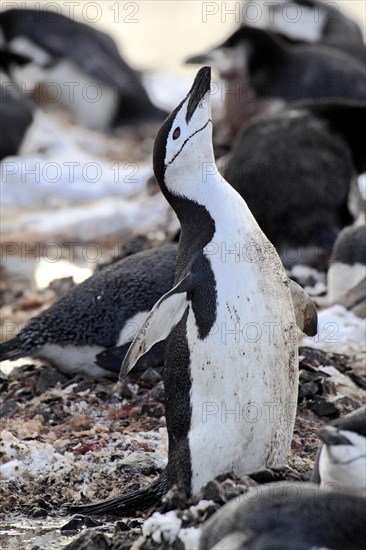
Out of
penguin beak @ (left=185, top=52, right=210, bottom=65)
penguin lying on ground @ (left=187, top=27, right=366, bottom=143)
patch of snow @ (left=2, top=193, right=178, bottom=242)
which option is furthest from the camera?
penguin beak @ (left=185, top=52, right=210, bottom=65)

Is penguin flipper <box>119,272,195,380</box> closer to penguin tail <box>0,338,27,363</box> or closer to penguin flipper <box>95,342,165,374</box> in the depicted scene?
penguin flipper <box>95,342,165,374</box>

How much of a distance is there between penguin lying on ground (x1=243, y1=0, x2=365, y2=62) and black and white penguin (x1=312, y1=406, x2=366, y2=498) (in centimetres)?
1093

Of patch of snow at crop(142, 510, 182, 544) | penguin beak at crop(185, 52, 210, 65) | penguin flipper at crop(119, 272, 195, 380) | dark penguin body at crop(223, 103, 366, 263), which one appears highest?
penguin flipper at crop(119, 272, 195, 380)

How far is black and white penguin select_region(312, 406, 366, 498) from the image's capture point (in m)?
3.48

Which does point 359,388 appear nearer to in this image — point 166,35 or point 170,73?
point 170,73

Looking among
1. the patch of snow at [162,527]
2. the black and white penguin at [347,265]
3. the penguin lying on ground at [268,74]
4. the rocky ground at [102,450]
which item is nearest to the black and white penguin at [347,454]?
the rocky ground at [102,450]

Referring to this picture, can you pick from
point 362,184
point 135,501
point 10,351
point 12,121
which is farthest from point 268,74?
point 135,501

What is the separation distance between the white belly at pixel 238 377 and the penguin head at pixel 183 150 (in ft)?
1.16

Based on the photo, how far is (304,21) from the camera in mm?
14547

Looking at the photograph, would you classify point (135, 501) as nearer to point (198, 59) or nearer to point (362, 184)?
point (362, 184)

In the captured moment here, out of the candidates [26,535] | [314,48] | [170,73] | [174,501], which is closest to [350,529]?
[174,501]

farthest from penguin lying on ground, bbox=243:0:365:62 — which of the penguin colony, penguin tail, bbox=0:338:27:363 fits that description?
penguin tail, bbox=0:338:27:363

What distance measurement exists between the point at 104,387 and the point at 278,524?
240cm

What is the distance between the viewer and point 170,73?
643 inches
